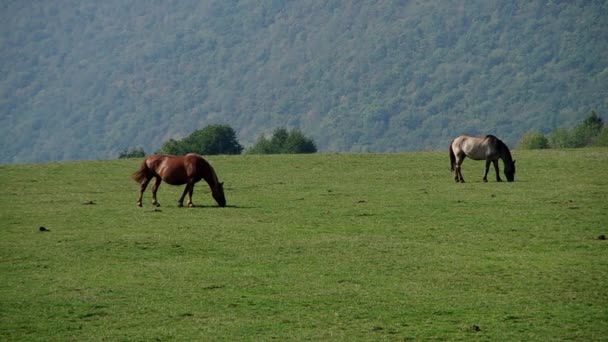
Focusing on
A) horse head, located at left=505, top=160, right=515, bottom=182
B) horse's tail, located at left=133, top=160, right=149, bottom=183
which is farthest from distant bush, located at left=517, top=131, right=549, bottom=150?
horse's tail, located at left=133, top=160, right=149, bottom=183

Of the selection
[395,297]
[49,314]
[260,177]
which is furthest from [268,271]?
[260,177]

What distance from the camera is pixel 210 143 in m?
66.2

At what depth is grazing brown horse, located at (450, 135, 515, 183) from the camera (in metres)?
32.2

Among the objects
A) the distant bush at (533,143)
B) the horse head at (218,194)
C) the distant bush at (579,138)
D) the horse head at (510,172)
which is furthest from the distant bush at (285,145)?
the horse head at (218,194)

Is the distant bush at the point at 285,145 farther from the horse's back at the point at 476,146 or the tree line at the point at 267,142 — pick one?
the horse's back at the point at 476,146

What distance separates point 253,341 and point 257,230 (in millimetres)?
9017

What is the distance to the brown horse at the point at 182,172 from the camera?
2662 cm

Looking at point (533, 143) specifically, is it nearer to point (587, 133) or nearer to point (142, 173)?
point (587, 133)

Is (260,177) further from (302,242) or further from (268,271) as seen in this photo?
(268,271)

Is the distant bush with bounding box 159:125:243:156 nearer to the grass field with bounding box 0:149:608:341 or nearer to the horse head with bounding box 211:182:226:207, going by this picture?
the grass field with bounding box 0:149:608:341

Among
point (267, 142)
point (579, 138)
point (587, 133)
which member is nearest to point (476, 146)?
point (267, 142)

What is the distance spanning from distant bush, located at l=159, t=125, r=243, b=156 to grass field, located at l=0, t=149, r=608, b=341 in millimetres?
33500

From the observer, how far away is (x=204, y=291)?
54.0 feet

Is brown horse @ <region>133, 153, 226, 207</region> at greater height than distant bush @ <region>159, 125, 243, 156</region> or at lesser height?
lesser
